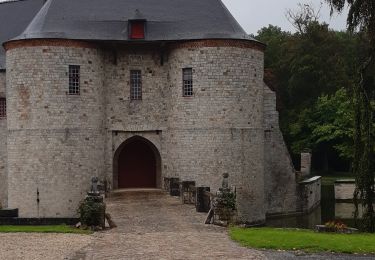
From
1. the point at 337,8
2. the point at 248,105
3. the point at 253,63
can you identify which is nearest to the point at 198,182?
the point at 248,105

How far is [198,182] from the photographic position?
75.5 ft

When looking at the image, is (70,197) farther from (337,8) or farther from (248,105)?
(337,8)

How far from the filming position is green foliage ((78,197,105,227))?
14555 millimetres

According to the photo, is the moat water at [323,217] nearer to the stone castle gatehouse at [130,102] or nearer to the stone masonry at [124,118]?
the stone masonry at [124,118]

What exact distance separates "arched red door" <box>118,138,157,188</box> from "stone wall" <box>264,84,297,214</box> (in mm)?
5026

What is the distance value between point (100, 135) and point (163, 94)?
2.90m

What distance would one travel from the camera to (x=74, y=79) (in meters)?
23.1

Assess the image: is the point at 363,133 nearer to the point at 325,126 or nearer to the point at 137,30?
the point at 137,30

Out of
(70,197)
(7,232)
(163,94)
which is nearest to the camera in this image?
(7,232)

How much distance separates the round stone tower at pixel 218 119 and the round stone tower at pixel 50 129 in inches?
131

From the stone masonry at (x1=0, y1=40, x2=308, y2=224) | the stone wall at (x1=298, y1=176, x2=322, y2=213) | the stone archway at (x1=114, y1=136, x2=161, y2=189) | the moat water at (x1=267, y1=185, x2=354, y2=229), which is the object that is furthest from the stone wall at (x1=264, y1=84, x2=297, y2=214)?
the stone archway at (x1=114, y1=136, x2=161, y2=189)

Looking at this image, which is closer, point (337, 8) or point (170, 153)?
point (337, 8)

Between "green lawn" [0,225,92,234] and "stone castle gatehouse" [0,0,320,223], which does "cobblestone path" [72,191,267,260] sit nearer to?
"green lawn" [0,225,92,234]

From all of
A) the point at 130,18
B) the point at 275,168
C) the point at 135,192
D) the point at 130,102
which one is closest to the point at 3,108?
the point at 130,102
